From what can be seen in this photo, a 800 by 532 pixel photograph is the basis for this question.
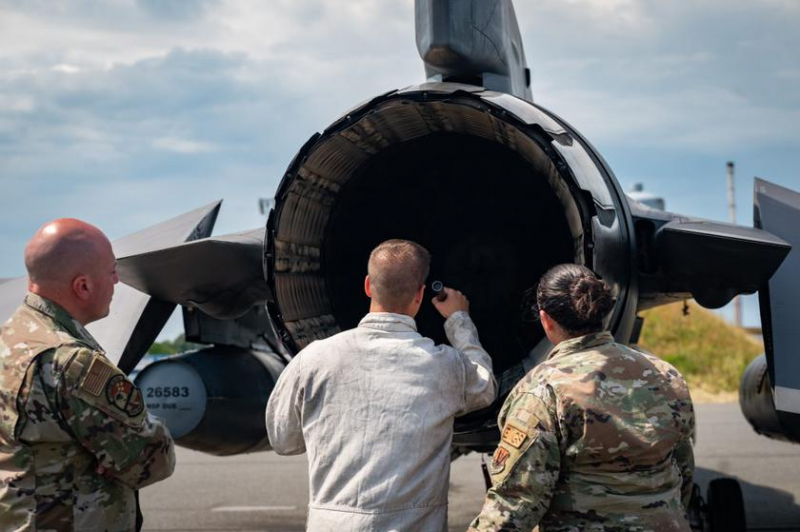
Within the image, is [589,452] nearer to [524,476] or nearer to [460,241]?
[524,476]

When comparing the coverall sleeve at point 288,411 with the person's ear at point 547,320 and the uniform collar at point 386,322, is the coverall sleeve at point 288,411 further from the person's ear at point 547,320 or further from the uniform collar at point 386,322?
the person's ear at point 547,320

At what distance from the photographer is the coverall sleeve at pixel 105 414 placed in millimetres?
2473

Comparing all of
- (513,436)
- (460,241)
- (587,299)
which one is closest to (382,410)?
(513,436)

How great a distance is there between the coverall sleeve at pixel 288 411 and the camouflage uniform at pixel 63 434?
0.38 meters

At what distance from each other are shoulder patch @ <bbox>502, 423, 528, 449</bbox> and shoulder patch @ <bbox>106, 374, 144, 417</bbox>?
100 cm

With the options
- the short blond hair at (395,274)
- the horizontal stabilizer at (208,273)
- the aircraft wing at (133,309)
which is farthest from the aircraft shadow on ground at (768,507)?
the short blond hair at (395,274)

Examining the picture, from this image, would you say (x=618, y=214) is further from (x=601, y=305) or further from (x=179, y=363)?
(x=179, y=363)

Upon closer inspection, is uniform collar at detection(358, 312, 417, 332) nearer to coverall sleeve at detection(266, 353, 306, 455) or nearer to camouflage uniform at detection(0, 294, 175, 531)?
coverall sleeve at detection(266, 353, 306, 455)

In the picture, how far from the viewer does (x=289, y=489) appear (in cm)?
886

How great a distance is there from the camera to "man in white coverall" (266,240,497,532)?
2.61 meters

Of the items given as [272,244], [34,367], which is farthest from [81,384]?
[272,244]

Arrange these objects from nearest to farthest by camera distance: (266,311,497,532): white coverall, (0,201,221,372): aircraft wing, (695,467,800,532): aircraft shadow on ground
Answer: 1. (266,311,497,532): white coverall
2. (0,201,221,372): aircraft wing
3. (695,467,800,532): aircraft shadow on ground

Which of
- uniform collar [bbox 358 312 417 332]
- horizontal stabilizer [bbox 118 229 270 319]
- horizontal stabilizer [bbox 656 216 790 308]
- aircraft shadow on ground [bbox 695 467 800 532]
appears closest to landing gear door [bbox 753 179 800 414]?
horizontal stabilizer [bbox 656 216 790 308]

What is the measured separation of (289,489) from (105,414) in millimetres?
6598
